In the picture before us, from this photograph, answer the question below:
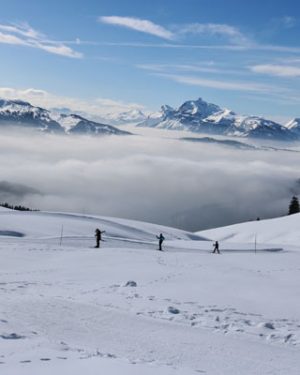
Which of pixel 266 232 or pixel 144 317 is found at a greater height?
pixel 266 232

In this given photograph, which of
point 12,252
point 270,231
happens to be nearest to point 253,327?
point 12,252

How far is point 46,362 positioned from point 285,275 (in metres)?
16.0

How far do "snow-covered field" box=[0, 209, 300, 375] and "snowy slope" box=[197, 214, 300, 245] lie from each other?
47.6m

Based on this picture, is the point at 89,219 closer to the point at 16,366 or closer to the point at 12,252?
the point at 12,252

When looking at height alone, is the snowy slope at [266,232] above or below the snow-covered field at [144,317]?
above

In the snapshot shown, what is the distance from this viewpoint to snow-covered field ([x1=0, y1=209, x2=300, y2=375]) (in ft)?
27.4

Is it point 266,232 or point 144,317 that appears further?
point 266,232

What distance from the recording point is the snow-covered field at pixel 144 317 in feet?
27.4

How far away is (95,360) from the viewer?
8094 mm

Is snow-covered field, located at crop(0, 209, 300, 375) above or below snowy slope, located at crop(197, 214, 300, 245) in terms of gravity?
below

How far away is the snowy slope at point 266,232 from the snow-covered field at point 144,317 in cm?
4762

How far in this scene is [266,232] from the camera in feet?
254

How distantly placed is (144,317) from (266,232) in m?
68.2

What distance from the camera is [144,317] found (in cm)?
1211
